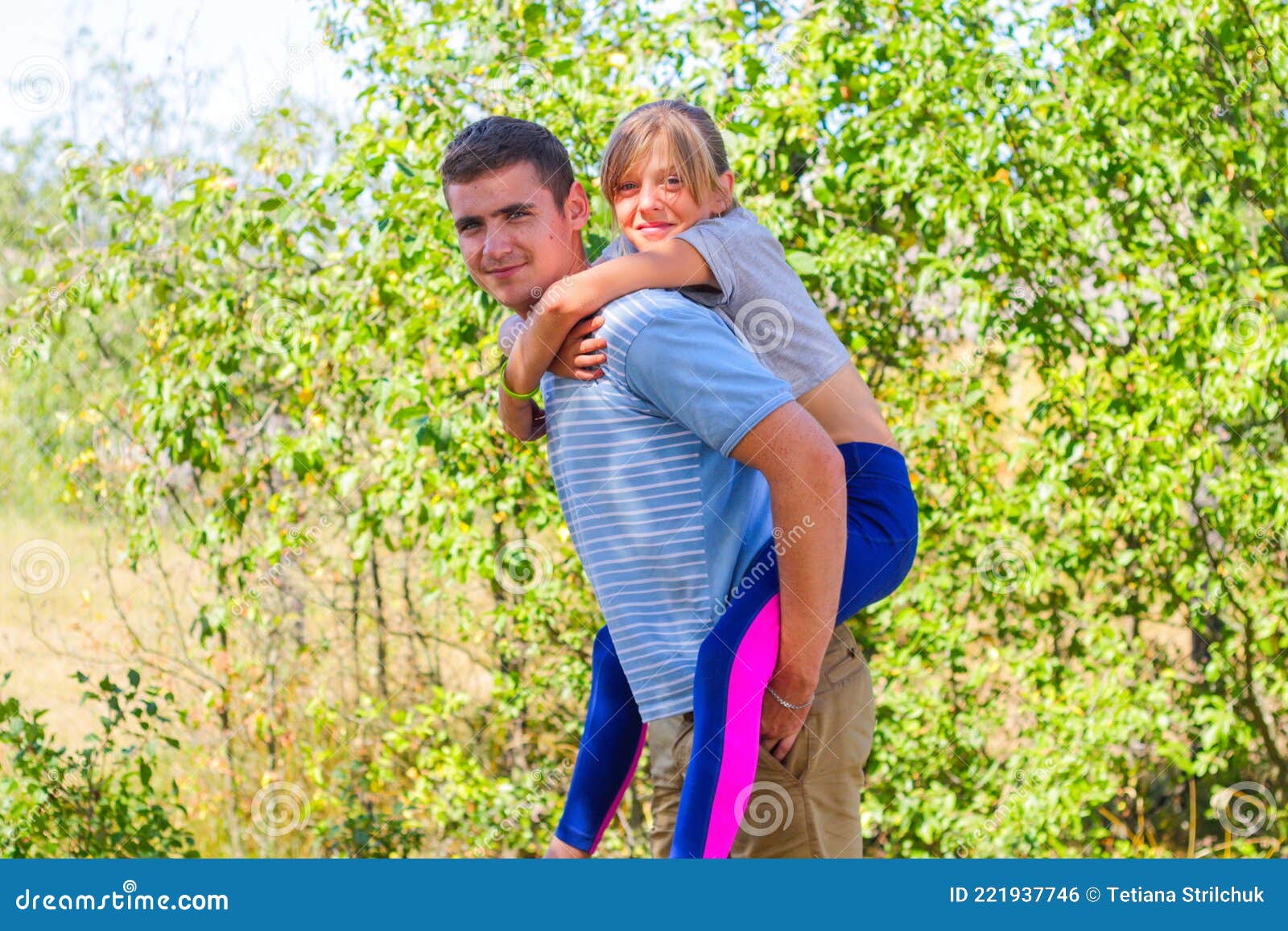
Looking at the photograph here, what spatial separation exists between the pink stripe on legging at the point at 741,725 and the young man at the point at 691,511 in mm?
28

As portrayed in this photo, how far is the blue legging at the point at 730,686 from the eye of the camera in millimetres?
1584

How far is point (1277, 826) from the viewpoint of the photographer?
4.03m

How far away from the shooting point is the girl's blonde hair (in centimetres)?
A: 210

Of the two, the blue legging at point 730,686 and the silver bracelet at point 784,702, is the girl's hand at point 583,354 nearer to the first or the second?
the blue legging at point 730,686

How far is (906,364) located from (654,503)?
2555 millimetres

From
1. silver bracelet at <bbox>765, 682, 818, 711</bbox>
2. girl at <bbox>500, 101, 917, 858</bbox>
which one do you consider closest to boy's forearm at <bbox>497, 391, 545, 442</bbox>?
girl at <bbox>500, 101, 917, 858</bbox>

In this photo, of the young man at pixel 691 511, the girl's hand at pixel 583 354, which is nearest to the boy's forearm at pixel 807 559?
the young man at pixel 691 511

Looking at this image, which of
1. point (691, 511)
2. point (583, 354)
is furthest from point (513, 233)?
point (691, 511)

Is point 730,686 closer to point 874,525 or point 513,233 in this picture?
point 874,525

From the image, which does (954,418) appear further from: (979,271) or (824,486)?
(824,486)

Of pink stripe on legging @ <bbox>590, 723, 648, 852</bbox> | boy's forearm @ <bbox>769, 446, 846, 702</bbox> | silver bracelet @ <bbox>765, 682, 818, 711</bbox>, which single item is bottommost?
pink stripe on legging @ <bbox>590, 723, 648, 852</bbox>

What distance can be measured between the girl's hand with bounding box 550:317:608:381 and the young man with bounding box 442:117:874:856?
15mm

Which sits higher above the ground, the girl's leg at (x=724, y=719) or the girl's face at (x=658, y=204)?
the girl's face at (x=658, y=204)

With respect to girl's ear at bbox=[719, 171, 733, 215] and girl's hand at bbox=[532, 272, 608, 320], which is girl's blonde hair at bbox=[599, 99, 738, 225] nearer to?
girl's ear at bbox=[719, 171, 733, 215]
